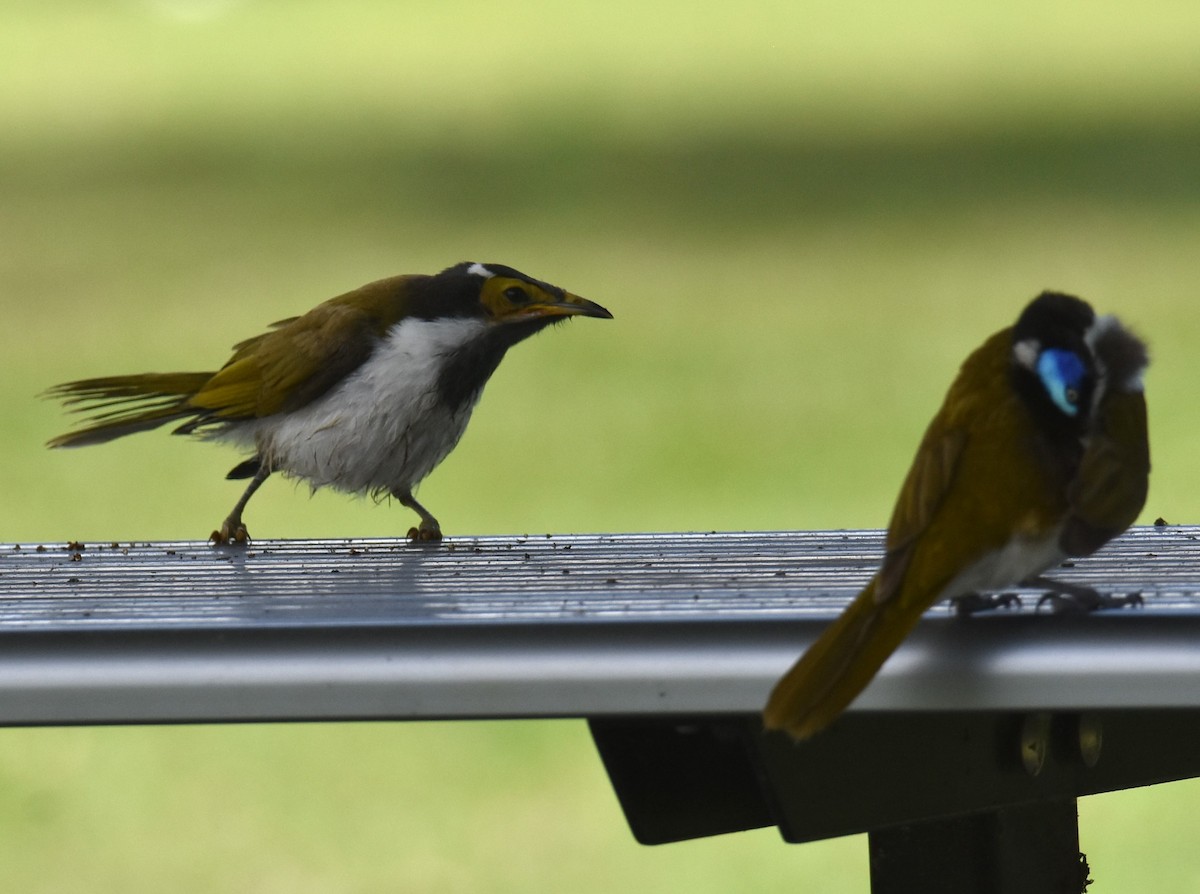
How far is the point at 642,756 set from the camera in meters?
2.18

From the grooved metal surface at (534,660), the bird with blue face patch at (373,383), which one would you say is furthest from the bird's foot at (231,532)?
the grooved metal surface at (534,660)

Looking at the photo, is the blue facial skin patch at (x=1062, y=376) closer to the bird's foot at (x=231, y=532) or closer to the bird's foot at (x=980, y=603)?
the bird's foot at (x=980, y=603)

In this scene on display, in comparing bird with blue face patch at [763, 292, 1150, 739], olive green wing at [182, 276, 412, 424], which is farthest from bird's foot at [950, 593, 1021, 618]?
olive green wing at [182, 276, 412, 424]

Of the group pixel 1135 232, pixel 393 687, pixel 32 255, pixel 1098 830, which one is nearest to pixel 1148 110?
pixel 1135 232

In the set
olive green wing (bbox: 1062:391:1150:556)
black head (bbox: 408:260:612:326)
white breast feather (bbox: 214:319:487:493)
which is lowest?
olive green wing (bbox: 1062:391:1150:556)

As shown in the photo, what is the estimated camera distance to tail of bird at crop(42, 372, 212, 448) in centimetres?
380

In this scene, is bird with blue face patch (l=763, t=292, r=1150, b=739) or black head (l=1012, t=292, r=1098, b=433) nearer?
bird with blue face patch (l=763, t=292, r=1150, b=739)

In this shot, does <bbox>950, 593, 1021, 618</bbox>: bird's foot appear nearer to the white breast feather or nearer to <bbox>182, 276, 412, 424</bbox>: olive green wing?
the white breast feather

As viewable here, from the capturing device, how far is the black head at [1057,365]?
226cm

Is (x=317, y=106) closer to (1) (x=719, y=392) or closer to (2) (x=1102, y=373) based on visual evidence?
(1) (x=719, y=392)

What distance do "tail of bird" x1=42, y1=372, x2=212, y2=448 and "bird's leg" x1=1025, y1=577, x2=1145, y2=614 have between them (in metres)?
2.06

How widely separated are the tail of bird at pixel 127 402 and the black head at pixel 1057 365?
1955 millimetres

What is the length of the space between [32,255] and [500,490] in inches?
383

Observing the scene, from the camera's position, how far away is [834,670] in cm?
183
